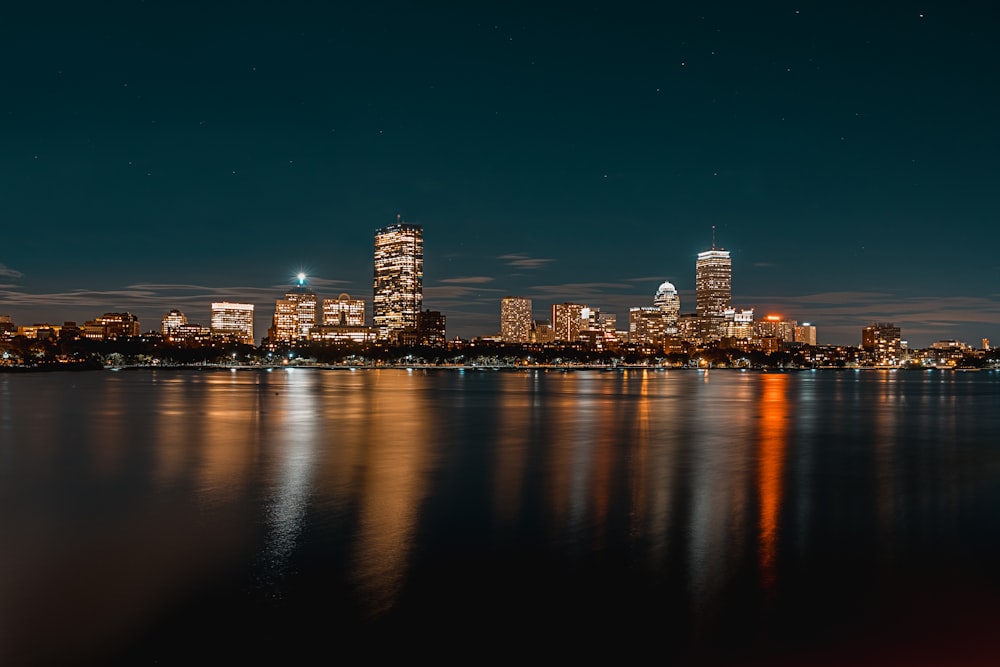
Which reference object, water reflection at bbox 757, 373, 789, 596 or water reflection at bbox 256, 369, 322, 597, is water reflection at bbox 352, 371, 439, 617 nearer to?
water reflection at bbox 256, 369, 322, 597

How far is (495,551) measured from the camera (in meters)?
14.3

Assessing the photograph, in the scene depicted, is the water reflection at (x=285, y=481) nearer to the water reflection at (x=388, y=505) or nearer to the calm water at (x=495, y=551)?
the calm water at (x=495, y=551)

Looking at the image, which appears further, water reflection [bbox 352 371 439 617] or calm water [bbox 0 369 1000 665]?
water reflection [bbox 352 371 439 617]

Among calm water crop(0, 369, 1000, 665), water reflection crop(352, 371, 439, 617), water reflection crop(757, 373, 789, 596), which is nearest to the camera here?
calm water crop(0, 369, 1000, 665)

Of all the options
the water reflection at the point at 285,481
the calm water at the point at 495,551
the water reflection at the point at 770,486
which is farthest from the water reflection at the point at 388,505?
the water reflection at the point at 770,486

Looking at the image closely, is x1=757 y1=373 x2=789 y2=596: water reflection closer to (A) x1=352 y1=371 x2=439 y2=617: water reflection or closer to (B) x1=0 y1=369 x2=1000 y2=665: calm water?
(B) x1=0 y1=369 x2=1000 y2=665: calm water

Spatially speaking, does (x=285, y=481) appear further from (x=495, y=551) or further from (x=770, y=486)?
(x=770, y=486)

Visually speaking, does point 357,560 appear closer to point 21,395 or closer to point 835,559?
point 835,559

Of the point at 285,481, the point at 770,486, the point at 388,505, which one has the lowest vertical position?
the point at 770,486

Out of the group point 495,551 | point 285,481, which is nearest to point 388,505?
point 495,551

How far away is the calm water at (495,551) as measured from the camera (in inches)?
382

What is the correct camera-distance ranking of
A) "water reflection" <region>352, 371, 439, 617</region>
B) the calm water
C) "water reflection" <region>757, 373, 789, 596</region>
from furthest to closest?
"water reflection" <region>757, 373, 789, 596</region>, "water reflection" <region>352, 371, 439, 617</region>, the calm water

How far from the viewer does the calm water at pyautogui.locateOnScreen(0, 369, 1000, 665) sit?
31.8 ft

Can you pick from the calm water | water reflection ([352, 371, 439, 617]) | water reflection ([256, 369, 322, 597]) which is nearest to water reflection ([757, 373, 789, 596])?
the calm water
